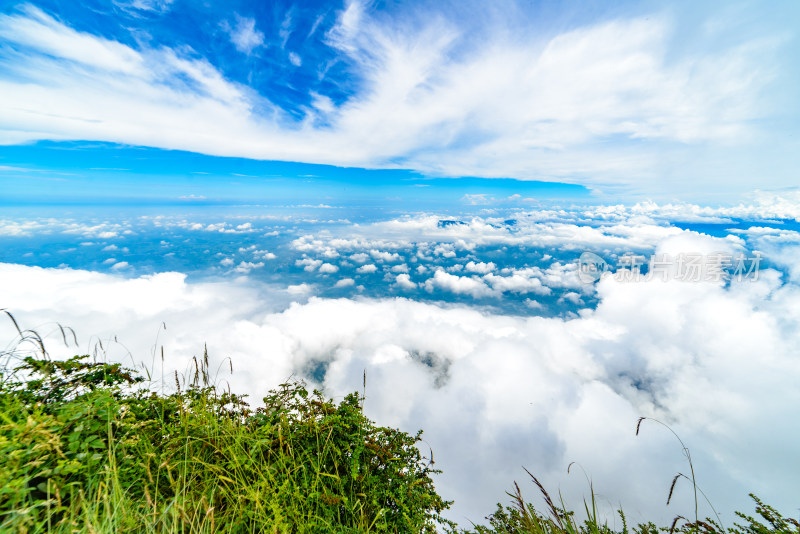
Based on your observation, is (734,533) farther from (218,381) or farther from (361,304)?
(361,304)

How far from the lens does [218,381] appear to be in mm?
4047

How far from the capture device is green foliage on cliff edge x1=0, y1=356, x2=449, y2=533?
2.07m

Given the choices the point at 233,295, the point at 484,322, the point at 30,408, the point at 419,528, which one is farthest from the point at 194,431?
the point at 484,322

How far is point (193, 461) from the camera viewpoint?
2.66 meters

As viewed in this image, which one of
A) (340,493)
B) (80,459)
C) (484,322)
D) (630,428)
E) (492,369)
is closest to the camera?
(80,459)

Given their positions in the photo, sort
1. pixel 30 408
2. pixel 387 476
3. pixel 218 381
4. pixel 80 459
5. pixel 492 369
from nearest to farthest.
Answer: pixel 80 459, pixel 30 408, pixel 387 476, pixel 218 381, pixel 492 369

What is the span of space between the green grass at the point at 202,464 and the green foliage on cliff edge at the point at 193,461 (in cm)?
1

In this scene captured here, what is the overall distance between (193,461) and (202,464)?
174mm

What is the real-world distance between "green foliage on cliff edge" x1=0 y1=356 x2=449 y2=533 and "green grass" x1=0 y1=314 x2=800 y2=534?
0.6 inches

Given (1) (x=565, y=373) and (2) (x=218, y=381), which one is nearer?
(2) (x=218, y=381)

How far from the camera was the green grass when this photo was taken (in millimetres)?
2068

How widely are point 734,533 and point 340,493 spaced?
20.2 ft

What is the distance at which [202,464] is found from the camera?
2791 millimetres

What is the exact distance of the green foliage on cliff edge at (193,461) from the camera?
207cm
